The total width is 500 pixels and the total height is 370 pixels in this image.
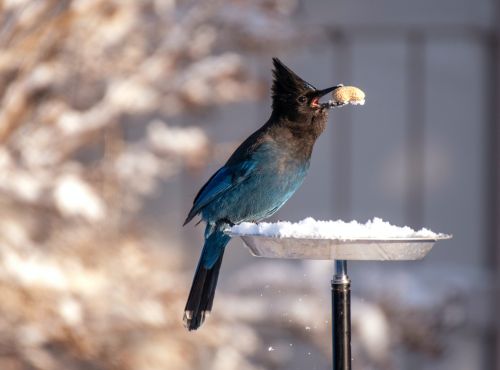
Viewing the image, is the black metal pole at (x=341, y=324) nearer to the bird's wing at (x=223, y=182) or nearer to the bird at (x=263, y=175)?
the bird at (x=263, y=175)

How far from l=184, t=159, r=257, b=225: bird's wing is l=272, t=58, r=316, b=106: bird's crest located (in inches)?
9.0

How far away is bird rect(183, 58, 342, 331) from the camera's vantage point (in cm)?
299

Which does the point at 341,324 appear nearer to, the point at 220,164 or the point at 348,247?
the point at 348,247

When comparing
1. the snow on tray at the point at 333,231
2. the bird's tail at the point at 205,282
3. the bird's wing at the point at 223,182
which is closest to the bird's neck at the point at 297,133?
the bird's wing at the point at 223,182

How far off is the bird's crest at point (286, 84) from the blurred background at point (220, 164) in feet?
5.07

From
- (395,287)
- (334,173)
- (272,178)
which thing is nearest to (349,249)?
(272,178)

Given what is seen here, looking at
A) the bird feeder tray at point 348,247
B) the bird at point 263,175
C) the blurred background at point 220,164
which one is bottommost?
the bird feeder tray at point 348,247

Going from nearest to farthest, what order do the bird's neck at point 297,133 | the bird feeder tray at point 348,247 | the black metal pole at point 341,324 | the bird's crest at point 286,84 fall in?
the bird feeder tray at point 348,247 → the black metal pole at point 341,324 → the bird's crest at point 286,84 → the bird's neck at point 297,133

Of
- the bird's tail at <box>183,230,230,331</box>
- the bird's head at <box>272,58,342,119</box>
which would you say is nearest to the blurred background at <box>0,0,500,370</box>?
the bird's tail at <box>183,230,230,331</box>

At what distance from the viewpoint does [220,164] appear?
5820mm

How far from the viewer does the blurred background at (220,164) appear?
15.8 feet

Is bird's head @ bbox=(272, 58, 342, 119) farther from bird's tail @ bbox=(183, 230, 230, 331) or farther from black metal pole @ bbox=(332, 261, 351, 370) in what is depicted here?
black metal pole @ bbox=(332, 261, 351, 370)

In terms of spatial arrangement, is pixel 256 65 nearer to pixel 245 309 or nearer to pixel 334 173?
pixel 334 173

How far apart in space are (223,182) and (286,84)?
1.21 ft
